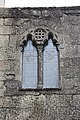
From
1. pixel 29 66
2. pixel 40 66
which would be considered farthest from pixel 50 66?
pixel 29 66

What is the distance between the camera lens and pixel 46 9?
34.1ft

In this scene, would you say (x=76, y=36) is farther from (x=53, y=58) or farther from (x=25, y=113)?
(x=25, y=113)

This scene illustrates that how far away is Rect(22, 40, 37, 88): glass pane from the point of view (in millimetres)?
9562

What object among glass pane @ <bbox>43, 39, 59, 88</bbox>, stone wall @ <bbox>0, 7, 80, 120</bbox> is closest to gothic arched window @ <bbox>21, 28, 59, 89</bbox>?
glass pane @ <bbox>43, 39, 59, 88</bbox>

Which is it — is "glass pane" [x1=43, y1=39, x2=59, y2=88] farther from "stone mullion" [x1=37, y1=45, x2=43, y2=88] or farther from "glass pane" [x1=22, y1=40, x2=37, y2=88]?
"glass pane" [x1=22, y1=40, x2=37, y2=88]

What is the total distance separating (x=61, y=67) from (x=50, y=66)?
31 cm

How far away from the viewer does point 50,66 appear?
976cm

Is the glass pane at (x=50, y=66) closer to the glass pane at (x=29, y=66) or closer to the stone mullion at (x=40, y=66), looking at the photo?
the stone mullion at (x=40, y=66)

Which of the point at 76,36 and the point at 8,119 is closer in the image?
the point at 8,119

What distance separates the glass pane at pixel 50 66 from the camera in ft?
31.3

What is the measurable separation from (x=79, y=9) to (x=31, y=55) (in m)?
1.82

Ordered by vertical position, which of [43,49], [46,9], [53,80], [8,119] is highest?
[46,9]

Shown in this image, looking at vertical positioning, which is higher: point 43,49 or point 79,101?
point 43,49

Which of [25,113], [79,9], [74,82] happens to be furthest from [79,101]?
[79,9]
